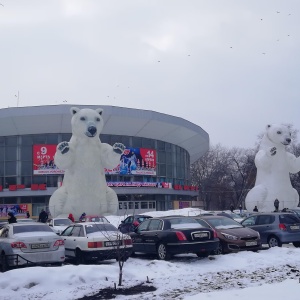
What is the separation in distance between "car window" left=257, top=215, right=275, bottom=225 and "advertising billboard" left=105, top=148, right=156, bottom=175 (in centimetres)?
3564

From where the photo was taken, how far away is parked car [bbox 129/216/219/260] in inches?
608

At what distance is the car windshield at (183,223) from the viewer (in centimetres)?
1631

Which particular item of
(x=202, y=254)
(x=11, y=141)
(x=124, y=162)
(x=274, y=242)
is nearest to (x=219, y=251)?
(x=202, y=254)

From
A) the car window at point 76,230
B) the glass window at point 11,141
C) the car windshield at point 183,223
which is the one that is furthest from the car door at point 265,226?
the glass window at point 11,141

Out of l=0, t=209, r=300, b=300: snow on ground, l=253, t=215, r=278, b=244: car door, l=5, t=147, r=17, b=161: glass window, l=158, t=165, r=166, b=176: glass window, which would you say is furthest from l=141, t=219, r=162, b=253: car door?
l=158, t=165, r=166, b=176: glass window

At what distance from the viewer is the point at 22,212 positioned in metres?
52.8

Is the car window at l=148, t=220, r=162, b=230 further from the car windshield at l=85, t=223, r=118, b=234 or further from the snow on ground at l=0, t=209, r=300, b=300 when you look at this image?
the snow on ground at l=0, t=209, r=300, b=300

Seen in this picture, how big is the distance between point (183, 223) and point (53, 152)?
126 ft

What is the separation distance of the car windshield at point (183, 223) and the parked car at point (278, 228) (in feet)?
12.8

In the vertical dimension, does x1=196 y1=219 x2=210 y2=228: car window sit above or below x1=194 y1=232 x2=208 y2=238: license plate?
above

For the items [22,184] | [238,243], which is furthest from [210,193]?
[238,243]

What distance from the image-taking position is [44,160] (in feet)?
175

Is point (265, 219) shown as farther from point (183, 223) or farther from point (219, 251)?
point (183, 223)

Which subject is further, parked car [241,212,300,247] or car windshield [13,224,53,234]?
parked car [241,212,300,247]
